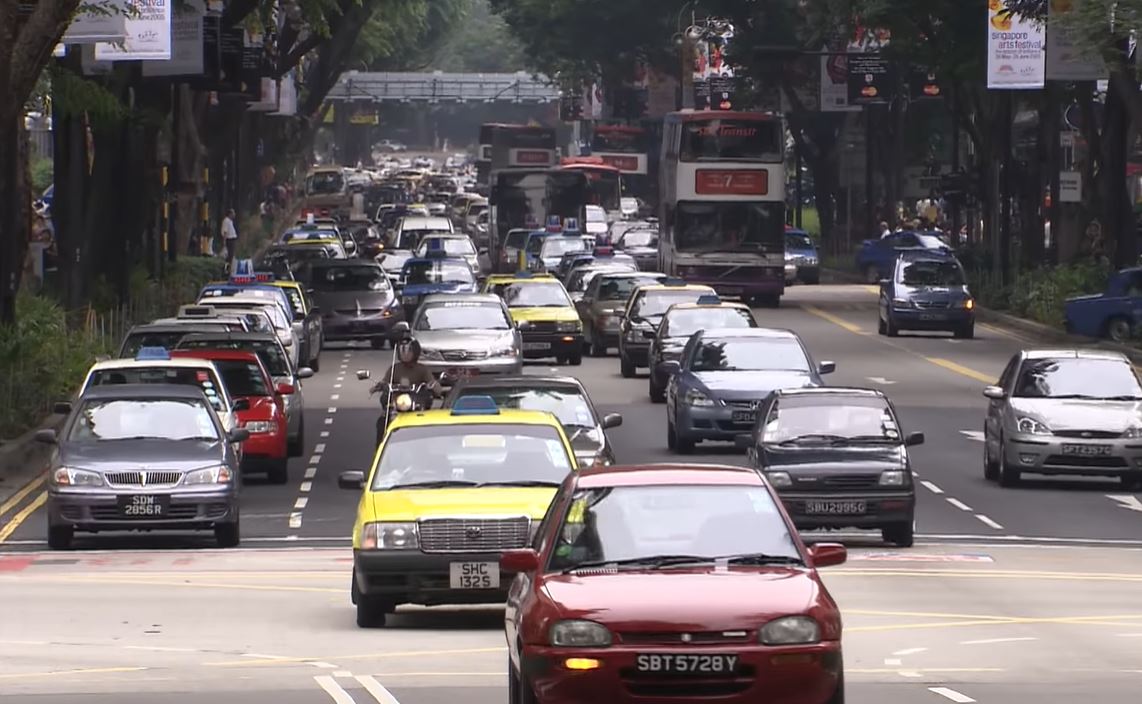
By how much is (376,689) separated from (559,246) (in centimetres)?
5503

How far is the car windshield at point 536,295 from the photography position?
46.8 meters

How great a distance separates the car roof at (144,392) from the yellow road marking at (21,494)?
2850 mm

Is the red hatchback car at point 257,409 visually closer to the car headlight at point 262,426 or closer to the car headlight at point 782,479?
the car headlight at point 262,426

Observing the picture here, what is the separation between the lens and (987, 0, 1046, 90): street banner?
163ft

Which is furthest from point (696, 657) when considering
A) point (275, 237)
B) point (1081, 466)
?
point (275, 237)

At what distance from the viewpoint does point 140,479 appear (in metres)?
22.4

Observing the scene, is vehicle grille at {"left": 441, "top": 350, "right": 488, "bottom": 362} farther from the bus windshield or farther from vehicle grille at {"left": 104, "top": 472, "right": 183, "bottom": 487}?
the bus windshield

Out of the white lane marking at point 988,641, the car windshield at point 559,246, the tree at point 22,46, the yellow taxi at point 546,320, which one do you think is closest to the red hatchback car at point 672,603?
the white lane marking at point 988,641

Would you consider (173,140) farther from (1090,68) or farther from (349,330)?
(1090,68)

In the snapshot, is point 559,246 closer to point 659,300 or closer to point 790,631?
point 659,300

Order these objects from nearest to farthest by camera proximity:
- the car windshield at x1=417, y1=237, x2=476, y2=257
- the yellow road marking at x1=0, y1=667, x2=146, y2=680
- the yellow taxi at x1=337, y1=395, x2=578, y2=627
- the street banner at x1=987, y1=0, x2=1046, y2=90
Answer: the yellow road marking at x1=0, y1=667, x2=146, y2=680 < the yellow taxi at x1=337, y1=395, x2=578, y2=627 < the street banner at x1=987, y1=0, x2=1046, y2=90 < the car windshield at x1=417, y1=237, x2=476, y2=257

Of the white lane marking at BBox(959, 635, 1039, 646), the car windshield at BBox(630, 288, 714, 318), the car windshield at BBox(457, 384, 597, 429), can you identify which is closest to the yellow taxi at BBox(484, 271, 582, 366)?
the car windshield at BBox(630, 288, 714, 318)

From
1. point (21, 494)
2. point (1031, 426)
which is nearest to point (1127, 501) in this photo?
point (1031, 426)

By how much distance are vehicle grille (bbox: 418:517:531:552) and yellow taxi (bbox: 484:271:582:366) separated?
28520mm
